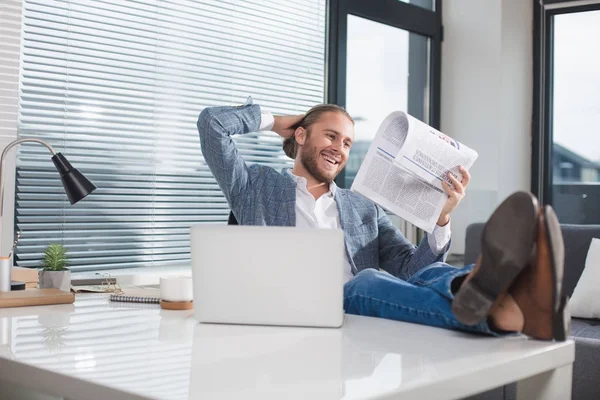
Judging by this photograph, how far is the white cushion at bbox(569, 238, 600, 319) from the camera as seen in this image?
2938mm

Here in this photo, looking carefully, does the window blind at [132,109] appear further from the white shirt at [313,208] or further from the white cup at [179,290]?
the white cup at [179,290]

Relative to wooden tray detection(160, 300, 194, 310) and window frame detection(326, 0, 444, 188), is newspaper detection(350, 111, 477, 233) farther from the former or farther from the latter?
window frame detection(326, 0, 444, 188)

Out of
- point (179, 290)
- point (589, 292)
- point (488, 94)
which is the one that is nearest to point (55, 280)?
point (179, 290)

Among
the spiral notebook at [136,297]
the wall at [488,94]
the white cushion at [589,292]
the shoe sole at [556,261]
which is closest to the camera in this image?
the shoe sole at [556,261]

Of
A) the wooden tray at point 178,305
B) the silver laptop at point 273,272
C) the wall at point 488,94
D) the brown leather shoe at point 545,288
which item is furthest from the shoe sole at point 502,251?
the wall at point 488,94

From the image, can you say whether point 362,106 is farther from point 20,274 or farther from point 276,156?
point 20,274

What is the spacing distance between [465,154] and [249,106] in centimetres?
75

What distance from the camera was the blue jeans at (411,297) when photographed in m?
1.36

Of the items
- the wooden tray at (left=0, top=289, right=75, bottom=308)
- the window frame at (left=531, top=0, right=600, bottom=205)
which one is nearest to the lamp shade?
the wooden tray at (left=0, top=289, right=75, bottom=308)

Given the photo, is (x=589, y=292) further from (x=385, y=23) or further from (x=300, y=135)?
(x=385, y=23)

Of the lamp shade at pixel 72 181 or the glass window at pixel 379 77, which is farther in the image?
the glass window at pixel 379 77

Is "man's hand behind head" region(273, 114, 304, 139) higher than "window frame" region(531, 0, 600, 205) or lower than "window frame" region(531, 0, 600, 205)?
lower

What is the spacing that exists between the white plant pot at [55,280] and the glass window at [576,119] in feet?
10.5

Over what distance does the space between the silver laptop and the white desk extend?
0.12ft
